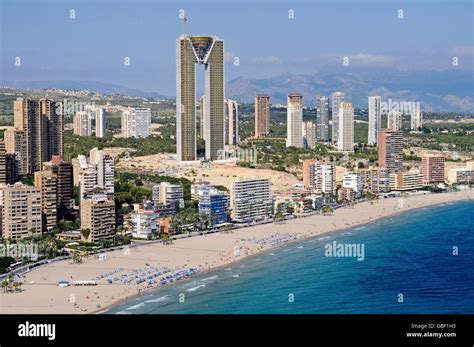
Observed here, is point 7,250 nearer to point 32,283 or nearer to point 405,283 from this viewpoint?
point 32,283

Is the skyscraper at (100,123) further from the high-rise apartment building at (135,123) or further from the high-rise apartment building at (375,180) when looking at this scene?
the high-rise apartment building at (375,180)

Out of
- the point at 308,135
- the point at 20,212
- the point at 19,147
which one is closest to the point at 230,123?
the point at 308,135

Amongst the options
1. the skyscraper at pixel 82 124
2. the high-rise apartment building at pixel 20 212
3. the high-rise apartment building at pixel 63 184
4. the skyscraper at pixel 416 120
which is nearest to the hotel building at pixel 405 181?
the high-rise apartment building at pixel 63 184

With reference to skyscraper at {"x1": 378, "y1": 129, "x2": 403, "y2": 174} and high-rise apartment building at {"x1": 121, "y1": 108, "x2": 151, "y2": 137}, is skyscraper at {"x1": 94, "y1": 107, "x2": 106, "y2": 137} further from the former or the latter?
skyscraper at {"x1": 378, "y1": 129, "x2": 403, "y2": 174}

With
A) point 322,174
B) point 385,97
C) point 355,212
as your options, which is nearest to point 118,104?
point 385,97

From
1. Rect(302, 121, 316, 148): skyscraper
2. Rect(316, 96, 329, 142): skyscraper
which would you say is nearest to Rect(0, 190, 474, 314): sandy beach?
Rect(302, 121, 316, 148): skyscraper
